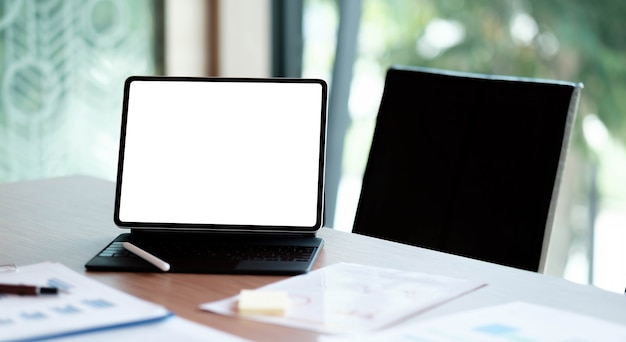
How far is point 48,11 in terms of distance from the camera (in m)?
2.96

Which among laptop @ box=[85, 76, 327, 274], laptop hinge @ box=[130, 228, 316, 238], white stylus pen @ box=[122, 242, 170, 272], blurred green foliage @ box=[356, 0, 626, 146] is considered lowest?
white stylus pen @ box=[122, 242, 170, 272]

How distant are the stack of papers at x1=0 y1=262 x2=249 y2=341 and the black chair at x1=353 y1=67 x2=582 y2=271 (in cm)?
76

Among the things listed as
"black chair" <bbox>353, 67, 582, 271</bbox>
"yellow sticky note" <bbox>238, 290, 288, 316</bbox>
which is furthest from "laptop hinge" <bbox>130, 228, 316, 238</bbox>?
"black chair" <bbox>353, 67, 582, 271</bbox>

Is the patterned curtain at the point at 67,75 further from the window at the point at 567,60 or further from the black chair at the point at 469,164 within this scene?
the black chair at the point at 469,164

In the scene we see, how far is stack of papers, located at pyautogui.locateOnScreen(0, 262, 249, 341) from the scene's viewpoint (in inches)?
40.3

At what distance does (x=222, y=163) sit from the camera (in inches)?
55.9

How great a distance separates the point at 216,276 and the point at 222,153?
241mm

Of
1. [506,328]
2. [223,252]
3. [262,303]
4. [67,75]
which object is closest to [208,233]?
[223,252]

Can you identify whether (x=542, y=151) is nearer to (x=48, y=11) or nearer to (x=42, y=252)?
(x=42, y=252)

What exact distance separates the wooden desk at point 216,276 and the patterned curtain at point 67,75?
1.26 m

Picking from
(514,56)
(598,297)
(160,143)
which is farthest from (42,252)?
(514,56)

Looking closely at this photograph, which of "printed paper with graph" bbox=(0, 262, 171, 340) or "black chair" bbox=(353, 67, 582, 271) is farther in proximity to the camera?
"black chair" bbox=(353, 67, 582, 271)

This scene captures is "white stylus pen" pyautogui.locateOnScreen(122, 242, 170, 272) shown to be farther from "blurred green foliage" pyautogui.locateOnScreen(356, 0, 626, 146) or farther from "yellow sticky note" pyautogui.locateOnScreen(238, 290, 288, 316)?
"blurred green foliage" pyautogui.locateOnScreen(356, 0, 626, 146)

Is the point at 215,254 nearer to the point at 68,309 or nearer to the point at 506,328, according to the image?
the point at 68,309
